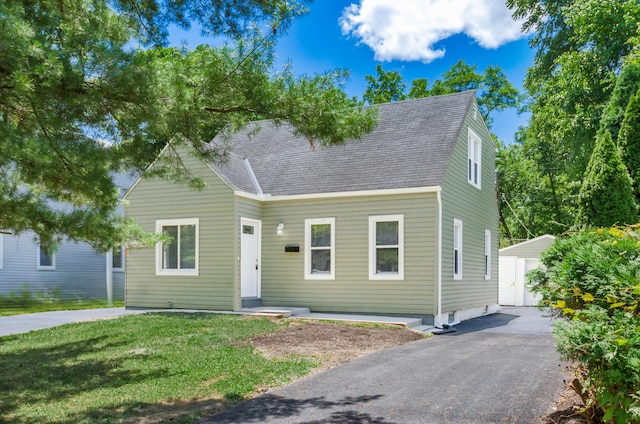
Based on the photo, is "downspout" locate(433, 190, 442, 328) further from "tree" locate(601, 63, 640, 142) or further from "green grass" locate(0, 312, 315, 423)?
"tree" locate(601, 63, 640, 142)

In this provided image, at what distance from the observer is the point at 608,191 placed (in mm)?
11797

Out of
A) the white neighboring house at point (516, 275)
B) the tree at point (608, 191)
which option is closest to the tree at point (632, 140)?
the tree at point (608, 191)

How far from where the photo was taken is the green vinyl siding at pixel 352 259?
1267cm

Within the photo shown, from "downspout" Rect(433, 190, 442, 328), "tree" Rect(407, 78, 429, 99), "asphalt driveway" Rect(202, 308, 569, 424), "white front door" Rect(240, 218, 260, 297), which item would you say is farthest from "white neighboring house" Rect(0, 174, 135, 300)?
"tree" Rect(407, 78, 429, 99)

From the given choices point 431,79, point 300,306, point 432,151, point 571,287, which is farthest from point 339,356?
point 431,79

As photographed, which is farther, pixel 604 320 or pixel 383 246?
pixel 383 246

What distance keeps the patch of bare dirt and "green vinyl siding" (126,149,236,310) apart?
119 inches

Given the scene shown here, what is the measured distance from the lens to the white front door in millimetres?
13953

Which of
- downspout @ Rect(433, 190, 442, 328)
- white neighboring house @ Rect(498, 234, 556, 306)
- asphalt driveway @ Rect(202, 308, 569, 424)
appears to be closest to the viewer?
asphalt driveway @ Rect(202, 308, 569, 424)

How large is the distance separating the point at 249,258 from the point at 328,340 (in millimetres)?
5116

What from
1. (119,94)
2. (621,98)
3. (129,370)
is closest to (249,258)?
(129,370)

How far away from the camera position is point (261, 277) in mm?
14516

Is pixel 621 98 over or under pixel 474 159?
over

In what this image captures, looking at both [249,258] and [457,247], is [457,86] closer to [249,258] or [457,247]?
[457,247]
